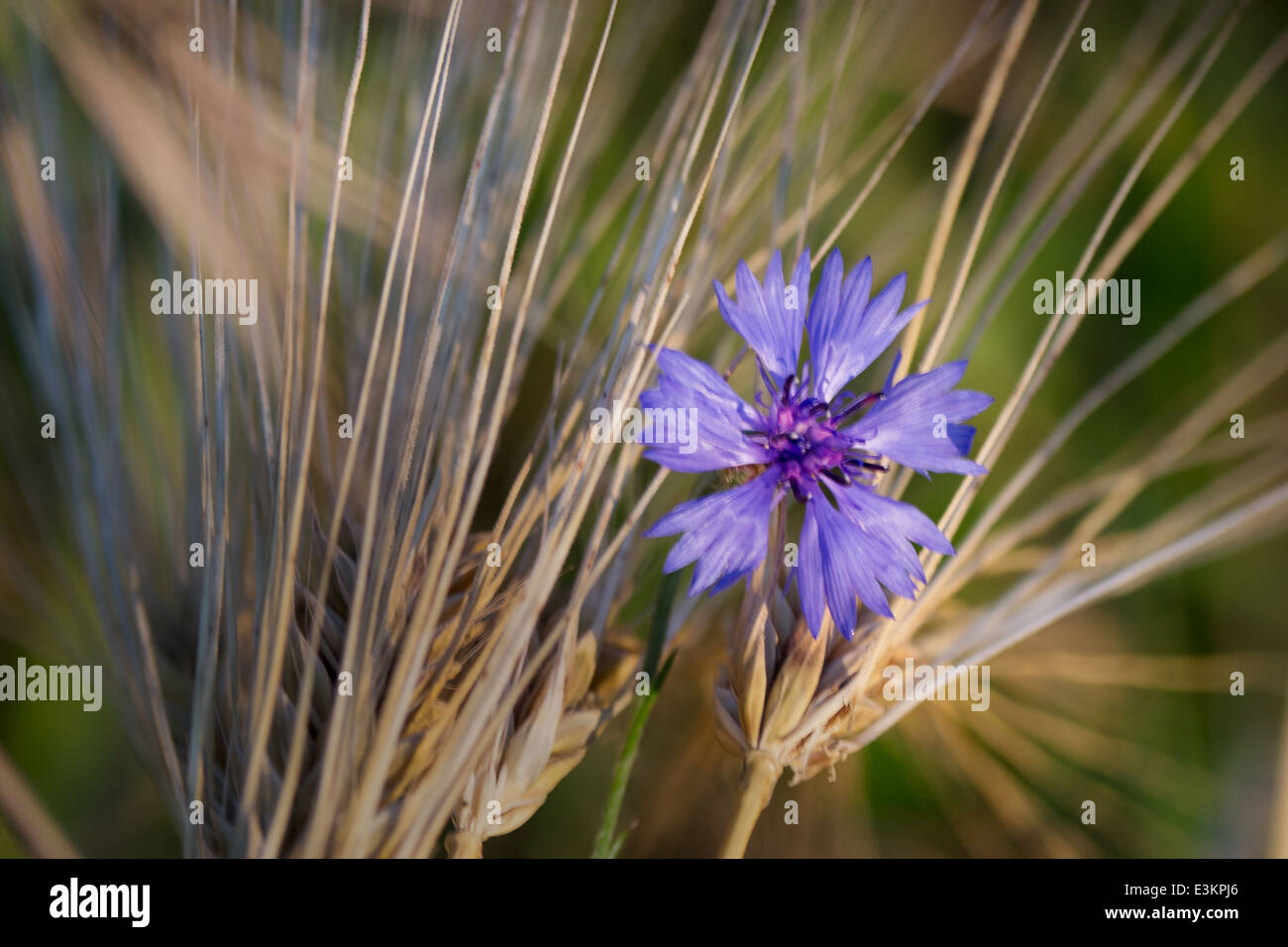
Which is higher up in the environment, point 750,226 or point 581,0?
point 581,0

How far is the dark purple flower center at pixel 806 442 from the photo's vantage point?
621 millimetres

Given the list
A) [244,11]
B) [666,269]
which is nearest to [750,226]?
[666,269]

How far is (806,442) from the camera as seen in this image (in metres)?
0.63

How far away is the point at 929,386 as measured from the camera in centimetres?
62

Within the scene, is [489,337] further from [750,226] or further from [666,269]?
[750,226]

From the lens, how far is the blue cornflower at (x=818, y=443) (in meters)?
0.60

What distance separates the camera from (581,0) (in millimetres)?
866

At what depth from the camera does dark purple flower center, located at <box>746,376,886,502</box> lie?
621 millimetres

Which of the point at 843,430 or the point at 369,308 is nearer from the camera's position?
the point at 843,430

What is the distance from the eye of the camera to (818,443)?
631 mm
